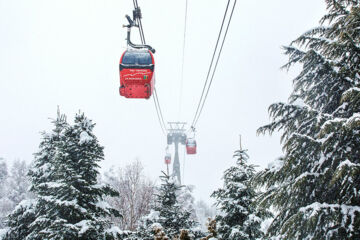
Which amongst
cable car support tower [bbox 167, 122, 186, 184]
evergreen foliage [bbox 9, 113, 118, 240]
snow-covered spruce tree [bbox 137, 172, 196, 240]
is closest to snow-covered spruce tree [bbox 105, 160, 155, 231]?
snow-covered spruce tree [bbox 137, 172, 196, 240]

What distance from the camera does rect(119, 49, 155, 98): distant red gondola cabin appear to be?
10.8 metres

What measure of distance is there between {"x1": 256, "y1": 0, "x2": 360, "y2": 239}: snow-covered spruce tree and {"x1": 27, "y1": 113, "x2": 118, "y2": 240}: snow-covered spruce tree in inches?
213

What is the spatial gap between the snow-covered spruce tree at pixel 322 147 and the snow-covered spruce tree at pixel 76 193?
541 centimetres

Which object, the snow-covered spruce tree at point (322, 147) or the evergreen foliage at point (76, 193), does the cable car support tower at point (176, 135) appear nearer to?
the evergreen foliage at point (76, 193)

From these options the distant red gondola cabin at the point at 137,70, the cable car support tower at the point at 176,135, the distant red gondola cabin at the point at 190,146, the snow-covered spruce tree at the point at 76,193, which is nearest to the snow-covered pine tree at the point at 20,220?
the snow-covered spruce tree at the point at 76,193

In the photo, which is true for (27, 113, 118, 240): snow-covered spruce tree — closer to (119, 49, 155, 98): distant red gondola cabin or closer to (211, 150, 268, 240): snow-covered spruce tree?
(119, 49, 155, 98): distant red gondola cabin

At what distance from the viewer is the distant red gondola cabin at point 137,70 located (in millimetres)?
10797

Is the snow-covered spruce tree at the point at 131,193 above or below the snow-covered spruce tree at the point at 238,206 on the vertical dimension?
above

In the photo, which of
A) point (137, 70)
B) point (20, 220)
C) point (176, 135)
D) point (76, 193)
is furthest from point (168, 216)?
point (176, 135)

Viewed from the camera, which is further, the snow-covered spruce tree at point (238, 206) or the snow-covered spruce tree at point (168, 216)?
the snow-covered spruce tree at point (168, 216)

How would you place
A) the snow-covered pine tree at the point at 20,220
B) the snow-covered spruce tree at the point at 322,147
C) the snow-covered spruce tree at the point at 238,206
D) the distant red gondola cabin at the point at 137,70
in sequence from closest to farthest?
the snow-covered spruce tree at the point at 322,147 → the snow-covered spruce tree at the point at 238,206 → the distant red gondola cabin at the point at 137,70 → the snow-covered pine tree at the point at 20,220

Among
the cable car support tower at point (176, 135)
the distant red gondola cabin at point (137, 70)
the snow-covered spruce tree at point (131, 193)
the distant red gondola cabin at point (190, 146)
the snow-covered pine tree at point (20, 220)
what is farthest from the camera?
the cable car support tower at point (176, 135)

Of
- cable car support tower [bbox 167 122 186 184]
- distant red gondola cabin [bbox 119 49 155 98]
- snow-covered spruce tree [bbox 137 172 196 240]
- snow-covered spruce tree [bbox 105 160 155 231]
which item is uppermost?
cable car support tower [bbox 167 122 186 184]

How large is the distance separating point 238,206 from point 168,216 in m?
2.65
